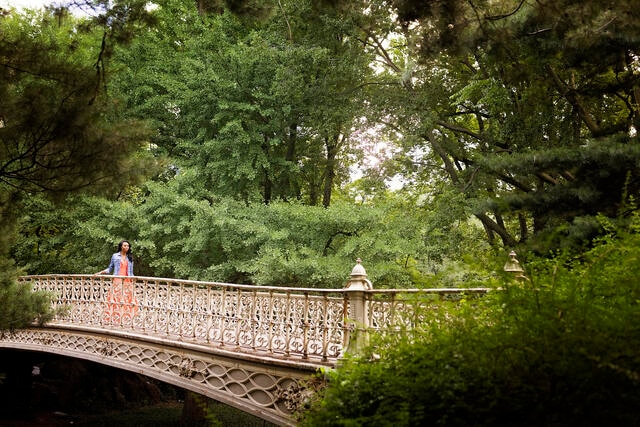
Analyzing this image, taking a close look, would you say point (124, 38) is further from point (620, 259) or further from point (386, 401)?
point (620, 259)

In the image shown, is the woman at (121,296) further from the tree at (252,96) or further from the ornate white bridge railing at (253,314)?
the tree at (252,96)

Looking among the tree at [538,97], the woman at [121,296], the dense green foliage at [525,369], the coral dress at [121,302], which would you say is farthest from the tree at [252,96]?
the dense green foliage at [525,369]

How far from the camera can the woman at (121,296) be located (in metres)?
10.6

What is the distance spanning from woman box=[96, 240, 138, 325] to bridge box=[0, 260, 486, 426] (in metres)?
0.03

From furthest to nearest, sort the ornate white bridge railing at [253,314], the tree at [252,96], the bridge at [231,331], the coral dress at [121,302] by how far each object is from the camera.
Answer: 1. the tree at [252,96]
2. the coral dress at [121,302]
3. the bridge at [231,331]
4. the ornate white bridge railing at [253,314]

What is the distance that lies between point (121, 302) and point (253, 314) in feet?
12.5

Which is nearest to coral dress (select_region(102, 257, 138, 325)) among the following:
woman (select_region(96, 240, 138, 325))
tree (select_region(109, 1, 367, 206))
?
woman (select_region(96, 240, 138, 325))

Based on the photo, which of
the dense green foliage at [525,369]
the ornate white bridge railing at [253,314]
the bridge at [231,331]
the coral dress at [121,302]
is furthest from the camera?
the coral dress at [121,302]

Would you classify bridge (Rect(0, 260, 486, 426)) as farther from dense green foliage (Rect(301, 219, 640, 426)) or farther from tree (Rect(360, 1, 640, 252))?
tree (Rect(360, 1, 640, 252))

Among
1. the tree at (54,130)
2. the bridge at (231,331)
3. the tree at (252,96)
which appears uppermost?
the tree at (252,96)

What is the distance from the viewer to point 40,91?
5.23 m

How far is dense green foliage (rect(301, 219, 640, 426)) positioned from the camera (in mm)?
2455

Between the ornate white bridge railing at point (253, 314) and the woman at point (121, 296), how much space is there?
20mm

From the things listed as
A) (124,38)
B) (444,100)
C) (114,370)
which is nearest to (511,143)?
(444,100)
